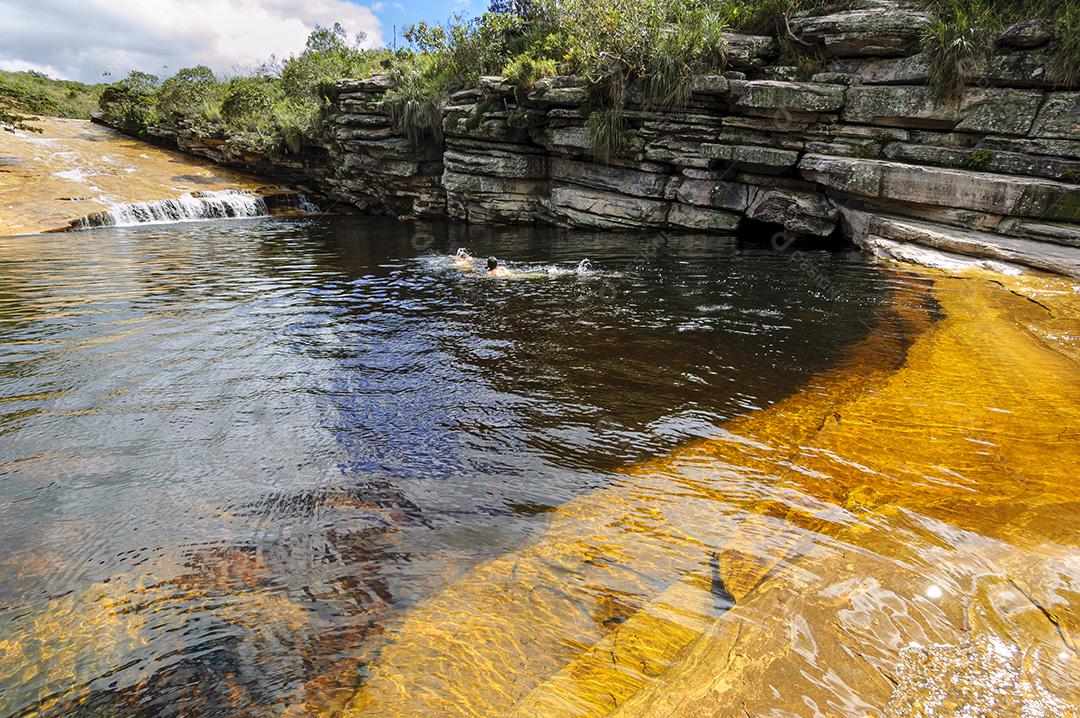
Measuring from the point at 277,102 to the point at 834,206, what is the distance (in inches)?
1054

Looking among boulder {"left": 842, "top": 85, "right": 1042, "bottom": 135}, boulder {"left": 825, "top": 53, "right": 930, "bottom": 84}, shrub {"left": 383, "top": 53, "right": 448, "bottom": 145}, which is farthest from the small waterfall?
boulder {"left": 842, "top": 85, "right": 1042, "bottom": 135}

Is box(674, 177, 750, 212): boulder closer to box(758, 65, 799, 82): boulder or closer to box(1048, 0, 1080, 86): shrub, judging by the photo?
box(758, 65, 799, 82): boulder

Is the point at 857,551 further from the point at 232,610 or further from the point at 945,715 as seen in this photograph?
the point at 232,610

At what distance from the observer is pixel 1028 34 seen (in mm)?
10766

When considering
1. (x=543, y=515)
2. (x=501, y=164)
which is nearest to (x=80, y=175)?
(x=501, y=164)

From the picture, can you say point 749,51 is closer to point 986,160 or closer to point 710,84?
point 710,84

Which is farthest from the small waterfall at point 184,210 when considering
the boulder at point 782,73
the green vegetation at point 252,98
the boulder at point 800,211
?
the boulder at point 800,211

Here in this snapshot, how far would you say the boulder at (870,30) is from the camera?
12023 millimetres

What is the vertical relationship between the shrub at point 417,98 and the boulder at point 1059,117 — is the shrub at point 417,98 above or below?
above

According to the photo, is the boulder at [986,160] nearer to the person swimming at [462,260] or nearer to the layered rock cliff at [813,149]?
the layered rock cliff at [813,149]

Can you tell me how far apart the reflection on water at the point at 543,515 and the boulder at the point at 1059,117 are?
4954 millimetres

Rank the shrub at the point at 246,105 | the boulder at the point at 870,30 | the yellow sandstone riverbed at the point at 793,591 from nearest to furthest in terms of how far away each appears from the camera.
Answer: the yellow sandstone riverbed at the point at 793,591, the boulder at the point at 870,30, the shrub at the point at 246,105

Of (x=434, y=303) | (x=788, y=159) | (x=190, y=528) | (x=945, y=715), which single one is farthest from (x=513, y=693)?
(x=788, y=159)

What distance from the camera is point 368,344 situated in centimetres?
736
